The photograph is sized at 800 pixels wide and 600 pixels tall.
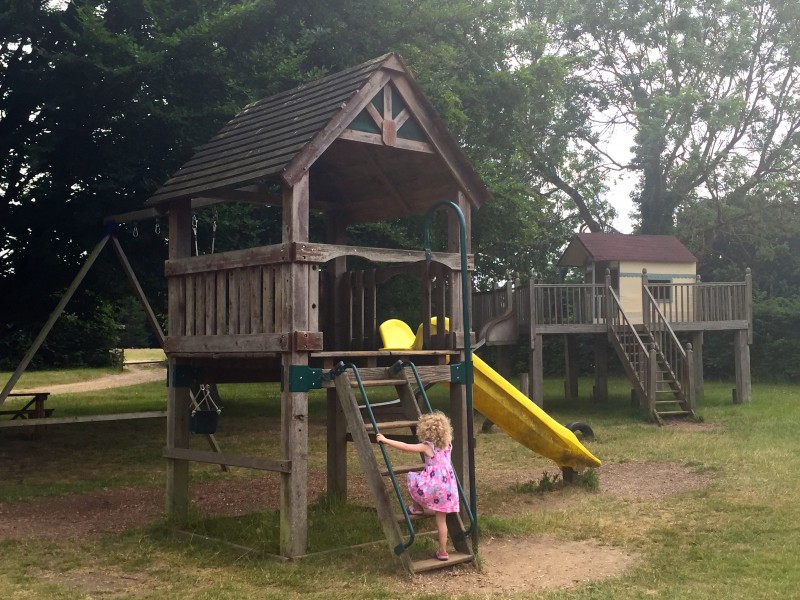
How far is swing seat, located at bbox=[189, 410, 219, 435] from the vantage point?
10.1m

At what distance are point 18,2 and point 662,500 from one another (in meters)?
12.5

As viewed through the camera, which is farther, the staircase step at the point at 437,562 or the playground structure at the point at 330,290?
the playground structure at the point at 330,290

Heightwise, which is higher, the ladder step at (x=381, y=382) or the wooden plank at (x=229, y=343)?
the wooden plank at (x=229, y=343)

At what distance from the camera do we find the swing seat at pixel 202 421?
1009cm

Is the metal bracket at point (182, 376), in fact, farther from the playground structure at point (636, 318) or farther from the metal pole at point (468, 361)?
the playground structure at point (636, 318)

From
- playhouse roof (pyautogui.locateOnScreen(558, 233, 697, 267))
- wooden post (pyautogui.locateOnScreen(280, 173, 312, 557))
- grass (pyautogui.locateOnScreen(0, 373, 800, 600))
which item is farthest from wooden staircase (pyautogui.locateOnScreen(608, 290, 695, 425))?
wooden post (pyautogui.locateOnScreen(280, 173, 312, 557))

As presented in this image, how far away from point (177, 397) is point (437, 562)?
3.70 m

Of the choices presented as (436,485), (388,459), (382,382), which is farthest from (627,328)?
(388,459)

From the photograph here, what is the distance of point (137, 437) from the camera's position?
1867 cm

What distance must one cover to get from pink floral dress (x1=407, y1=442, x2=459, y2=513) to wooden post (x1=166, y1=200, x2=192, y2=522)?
3079mm

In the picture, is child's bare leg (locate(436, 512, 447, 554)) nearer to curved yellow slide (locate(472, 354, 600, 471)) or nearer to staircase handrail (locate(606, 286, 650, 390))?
curved yellow slide (locate(472, 354, 600, 471))

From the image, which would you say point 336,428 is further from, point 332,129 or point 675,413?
point 675,413

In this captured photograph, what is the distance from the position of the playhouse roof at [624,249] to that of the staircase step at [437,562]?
19646 mm

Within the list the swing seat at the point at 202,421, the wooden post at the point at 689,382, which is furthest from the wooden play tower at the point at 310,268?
the wooden post at the point at 689,382
